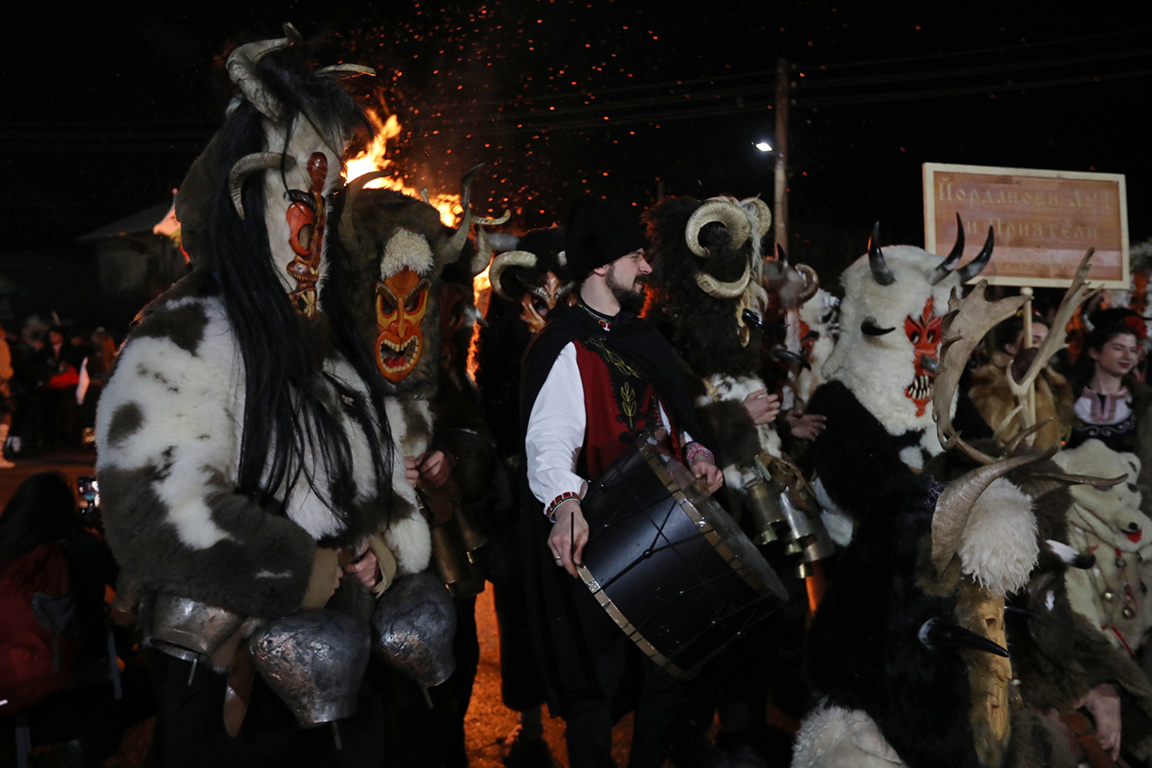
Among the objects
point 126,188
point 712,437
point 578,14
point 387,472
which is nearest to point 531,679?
point 712,437

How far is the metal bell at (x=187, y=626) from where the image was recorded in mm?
1974

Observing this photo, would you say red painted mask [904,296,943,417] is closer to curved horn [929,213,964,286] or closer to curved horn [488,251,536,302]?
curved horn [929,213,964,286]

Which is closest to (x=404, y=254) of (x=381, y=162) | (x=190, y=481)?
(x=381, y=162)

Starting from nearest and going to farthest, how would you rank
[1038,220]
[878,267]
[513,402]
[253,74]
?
[253,74]
[878,267]
[513,402]
[1038,220]

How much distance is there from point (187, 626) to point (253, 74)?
151cm

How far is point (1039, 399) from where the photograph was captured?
5070mm

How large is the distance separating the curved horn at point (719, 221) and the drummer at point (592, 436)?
571 mm

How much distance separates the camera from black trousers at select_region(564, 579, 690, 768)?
286cm

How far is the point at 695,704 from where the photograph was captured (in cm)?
353

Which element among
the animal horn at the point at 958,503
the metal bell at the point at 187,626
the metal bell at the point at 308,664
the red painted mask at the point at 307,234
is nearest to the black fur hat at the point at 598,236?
the red painted mask at the point at 307,234

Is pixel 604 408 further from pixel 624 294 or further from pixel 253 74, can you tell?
pixel 253 74

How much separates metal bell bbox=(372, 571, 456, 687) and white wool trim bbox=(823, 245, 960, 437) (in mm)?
2554

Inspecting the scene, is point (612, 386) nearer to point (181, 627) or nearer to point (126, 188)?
point (181, 627)

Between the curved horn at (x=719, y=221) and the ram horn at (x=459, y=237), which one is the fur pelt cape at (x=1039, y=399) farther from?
the ram horn at (x=459, y=237)
